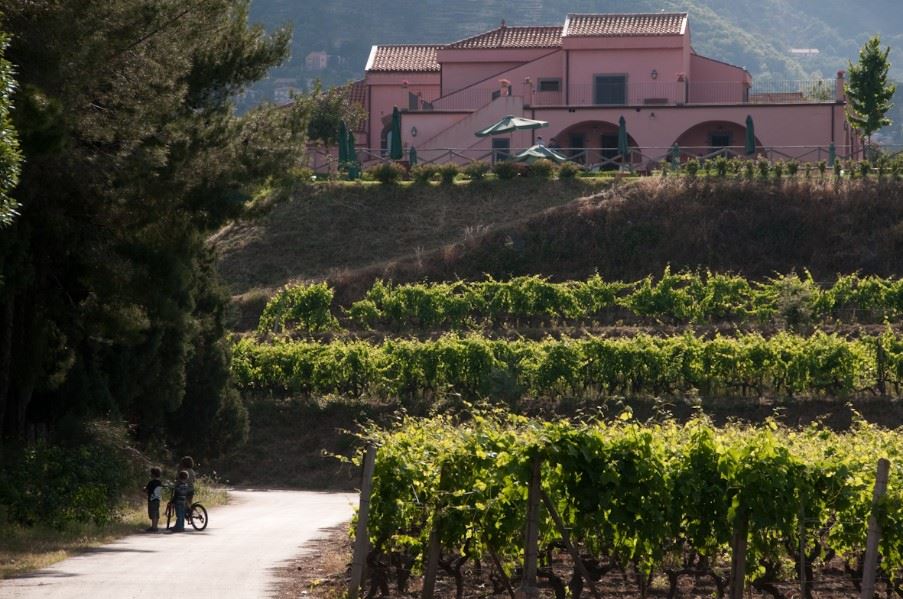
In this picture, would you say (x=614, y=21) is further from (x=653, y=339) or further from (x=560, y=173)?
(x=653, y=339)

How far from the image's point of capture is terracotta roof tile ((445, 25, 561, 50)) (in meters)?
63.8

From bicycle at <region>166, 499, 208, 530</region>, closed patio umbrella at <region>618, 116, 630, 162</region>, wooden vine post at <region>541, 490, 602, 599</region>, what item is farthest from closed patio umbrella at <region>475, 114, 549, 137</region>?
wooden vine post at <region>541, 490, 602, 599</region>

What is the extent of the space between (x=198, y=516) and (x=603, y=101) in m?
39.9

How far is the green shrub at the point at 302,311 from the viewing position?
1515 inches

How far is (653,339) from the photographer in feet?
108

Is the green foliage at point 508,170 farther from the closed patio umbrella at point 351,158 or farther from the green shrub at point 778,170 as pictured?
the green shrub at point 778,170

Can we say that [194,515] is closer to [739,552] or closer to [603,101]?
[739,552]

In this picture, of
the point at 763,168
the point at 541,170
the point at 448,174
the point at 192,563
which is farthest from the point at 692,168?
the point at 192,563

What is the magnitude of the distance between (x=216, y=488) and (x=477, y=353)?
268 inches

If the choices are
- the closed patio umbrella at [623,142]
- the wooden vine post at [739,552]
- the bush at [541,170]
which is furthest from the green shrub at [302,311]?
the wooden vine post at [739,552]

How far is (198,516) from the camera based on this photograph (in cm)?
2181

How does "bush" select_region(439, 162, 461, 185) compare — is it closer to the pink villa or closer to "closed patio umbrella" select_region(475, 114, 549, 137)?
the pink villa

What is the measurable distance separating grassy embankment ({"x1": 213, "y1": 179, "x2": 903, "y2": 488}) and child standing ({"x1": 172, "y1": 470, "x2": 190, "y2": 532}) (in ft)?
60.7

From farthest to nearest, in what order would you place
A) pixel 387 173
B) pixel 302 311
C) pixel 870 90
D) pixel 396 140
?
pixel 870 90 < pixel 396 140 < pixel 387 173 < pixel 302 311
